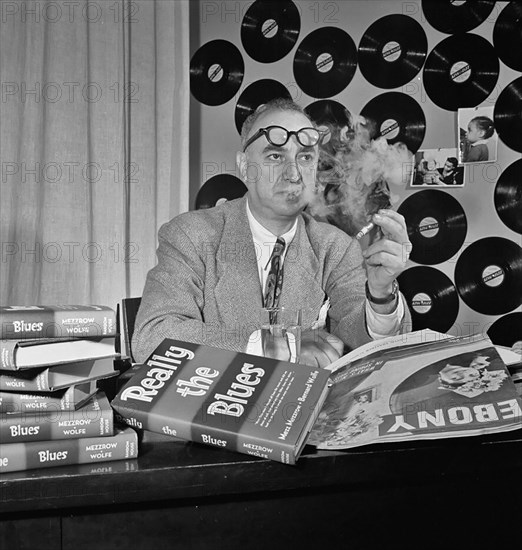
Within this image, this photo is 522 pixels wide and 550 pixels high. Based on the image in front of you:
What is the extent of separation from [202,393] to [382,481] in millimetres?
195

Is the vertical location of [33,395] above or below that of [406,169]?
below

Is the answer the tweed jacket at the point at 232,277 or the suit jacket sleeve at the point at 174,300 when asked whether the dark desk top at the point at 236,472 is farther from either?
the tweed jacket at the point at 232,277

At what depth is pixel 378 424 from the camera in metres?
0.63

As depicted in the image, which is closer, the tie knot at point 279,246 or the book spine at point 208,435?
the book spine at point 208,435

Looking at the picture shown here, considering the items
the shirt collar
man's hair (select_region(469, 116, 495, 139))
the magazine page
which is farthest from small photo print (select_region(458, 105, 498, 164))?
the magazine page

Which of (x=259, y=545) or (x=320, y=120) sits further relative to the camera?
(x=320, y=120)

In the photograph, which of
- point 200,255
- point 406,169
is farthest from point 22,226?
point 406,169

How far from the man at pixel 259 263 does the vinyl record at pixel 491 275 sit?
115 centimetres

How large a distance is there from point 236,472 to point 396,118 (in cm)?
264

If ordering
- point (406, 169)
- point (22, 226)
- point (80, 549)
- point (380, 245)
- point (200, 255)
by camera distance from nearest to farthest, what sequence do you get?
point (80, 549)
point (380, 245)
point (200, 255)
point (22, 226)
point (406, 169)

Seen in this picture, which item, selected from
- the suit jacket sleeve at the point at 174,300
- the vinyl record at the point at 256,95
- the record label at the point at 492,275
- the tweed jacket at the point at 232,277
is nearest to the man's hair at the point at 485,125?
the record label at the point at 492,275

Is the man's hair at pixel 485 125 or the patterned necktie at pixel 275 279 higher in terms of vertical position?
the man's hair at pixel 485 125

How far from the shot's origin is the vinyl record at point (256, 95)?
3.13 m

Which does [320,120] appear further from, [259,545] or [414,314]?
[259,545]
